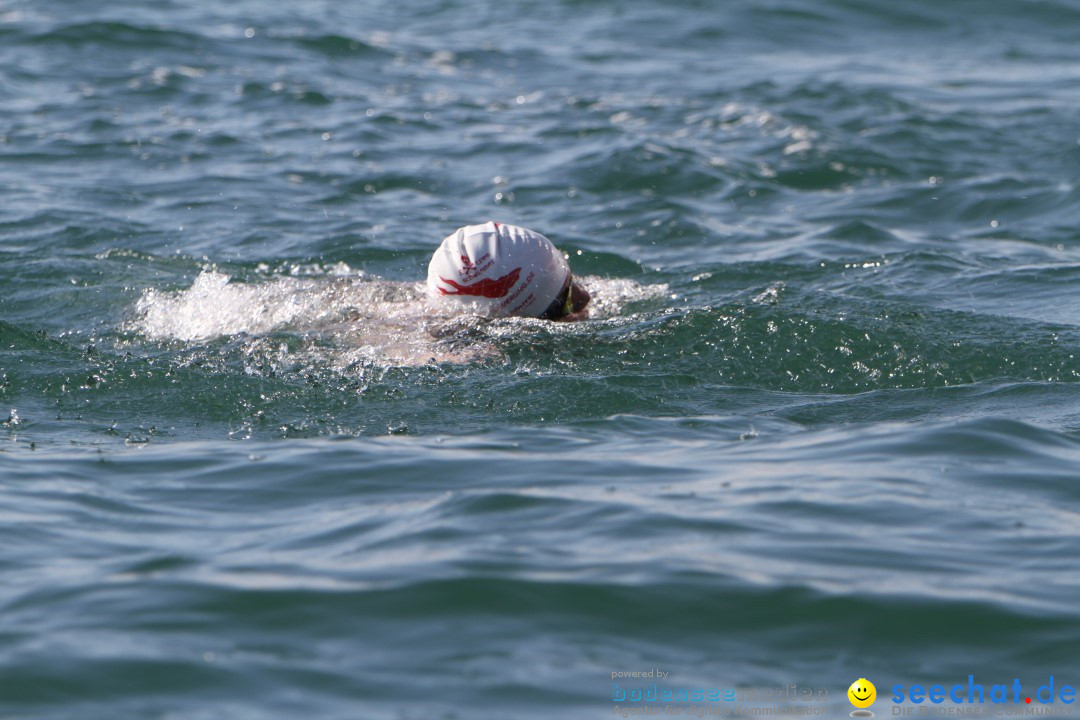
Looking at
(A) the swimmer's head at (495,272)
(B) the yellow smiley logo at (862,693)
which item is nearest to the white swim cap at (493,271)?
(A) the swimmer's head at (495,272)

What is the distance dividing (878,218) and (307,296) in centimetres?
550

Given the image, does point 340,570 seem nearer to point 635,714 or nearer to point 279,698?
point 279,698

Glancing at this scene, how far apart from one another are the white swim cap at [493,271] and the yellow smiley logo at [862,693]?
4.91m

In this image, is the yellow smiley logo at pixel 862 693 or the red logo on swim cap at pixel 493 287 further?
the red logo on swim cap at pixel 493 287

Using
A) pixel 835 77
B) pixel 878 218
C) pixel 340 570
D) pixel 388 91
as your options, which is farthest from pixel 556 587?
pixel 835 77

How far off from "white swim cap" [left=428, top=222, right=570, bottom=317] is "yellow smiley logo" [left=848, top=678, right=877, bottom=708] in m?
4.91

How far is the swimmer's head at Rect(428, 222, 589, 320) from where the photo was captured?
29.3 feet

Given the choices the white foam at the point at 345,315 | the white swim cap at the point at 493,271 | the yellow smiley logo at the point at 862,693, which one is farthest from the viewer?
the white swim cap at the point at 493,271

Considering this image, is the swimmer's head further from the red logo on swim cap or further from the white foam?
the white foam

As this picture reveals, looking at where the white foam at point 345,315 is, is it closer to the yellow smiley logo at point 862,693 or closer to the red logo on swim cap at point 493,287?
the red logo on swim cap at point 493,287

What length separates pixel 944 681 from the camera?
14.5 ft

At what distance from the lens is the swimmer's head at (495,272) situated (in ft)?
29.3

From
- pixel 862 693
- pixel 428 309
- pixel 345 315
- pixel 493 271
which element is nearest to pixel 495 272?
pixel 493 271

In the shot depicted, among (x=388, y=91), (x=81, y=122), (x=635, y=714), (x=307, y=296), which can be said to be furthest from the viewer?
(x=388, y=91)
